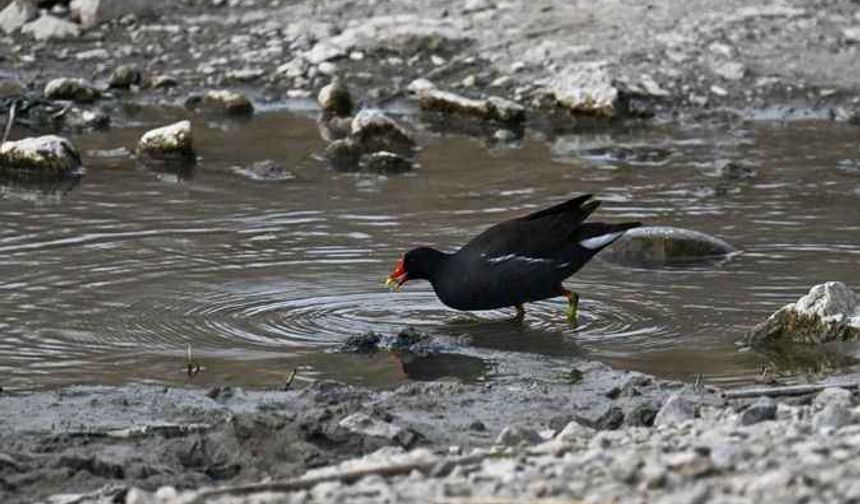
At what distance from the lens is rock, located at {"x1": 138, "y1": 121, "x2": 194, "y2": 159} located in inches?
604

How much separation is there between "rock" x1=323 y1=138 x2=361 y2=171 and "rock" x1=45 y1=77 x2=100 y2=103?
121 inches

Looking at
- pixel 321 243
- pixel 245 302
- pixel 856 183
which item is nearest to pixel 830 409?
pixel 245 302

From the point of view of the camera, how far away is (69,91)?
57.0ft

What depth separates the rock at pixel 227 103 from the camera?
673 inches

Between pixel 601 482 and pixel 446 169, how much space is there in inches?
367

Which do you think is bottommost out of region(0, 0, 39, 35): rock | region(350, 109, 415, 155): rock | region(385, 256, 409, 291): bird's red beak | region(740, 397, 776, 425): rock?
region(740, 397, 776, 425): rock

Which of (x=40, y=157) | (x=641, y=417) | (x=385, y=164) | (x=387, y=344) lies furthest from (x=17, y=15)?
(x=641, y=417)

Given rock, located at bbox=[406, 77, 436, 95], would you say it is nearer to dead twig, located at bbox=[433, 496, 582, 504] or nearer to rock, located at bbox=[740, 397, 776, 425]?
rock, located at bbox=[740, 397, 776, 425]

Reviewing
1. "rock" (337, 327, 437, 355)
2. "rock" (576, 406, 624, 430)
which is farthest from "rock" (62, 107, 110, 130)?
"rock" (576, 406, 624, 430)

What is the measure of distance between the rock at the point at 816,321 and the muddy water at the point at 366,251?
214 millimetres

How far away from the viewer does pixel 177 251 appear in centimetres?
1218

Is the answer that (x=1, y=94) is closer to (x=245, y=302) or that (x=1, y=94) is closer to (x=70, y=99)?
(x=70, y=99)

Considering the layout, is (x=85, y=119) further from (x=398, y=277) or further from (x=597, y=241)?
(x=597, y=241)

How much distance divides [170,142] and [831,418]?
936 cm
